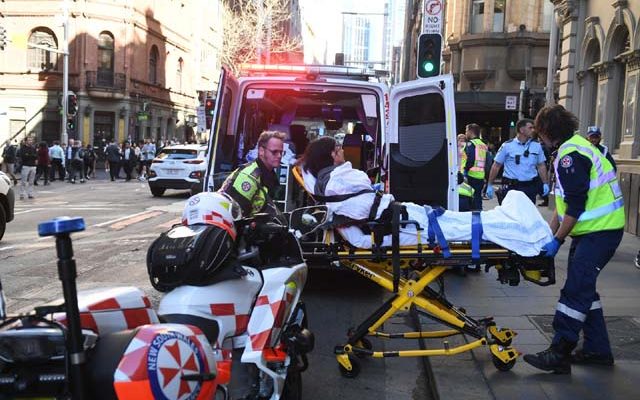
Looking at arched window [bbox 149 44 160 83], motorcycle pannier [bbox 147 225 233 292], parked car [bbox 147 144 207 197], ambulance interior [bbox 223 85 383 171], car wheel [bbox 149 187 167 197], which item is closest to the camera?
motorcycle pannier [bbox 147 225 233 292]

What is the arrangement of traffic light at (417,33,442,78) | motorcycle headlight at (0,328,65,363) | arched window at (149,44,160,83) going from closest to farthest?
1. motorcycle headlight at (0,328,65,363)
2. traffic light at (417,33,442,78)
3. arched window at (149,44,160,83)

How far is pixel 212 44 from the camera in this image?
2498 inches

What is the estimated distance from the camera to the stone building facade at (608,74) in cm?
1279

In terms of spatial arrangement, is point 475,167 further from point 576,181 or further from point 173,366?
point 173,366

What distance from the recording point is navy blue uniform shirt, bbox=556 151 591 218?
484 cm

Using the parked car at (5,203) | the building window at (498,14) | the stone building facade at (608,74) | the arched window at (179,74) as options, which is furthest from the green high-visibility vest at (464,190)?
the arched window at (179,74)

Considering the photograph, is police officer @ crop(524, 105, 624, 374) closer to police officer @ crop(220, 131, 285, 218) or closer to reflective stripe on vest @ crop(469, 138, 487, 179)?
police officer @ crop(220, 131, 285, 218)

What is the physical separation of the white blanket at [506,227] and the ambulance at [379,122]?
3.01 m

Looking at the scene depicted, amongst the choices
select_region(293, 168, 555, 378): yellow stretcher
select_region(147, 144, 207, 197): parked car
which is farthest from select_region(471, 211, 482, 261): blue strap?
select_region(147, 144, 207, 197): parked car

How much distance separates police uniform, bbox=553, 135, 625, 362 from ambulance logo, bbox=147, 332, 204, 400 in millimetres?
3110

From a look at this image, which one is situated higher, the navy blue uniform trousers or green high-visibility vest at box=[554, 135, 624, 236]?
green high-visibility vest at box=[554, 135, 624, 236]

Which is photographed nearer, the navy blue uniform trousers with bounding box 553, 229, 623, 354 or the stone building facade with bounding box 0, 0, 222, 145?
the navy blue uniform trousers with bounding box 553, 229, 623, 354

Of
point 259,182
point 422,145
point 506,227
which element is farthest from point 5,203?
point 506,227

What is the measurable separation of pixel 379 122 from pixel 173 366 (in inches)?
252
